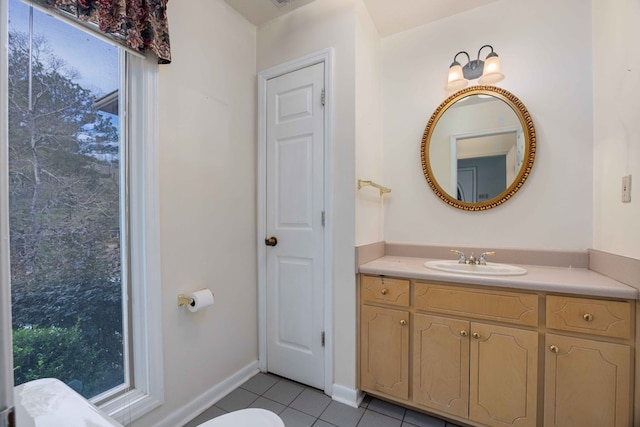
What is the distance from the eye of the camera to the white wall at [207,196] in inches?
59.6

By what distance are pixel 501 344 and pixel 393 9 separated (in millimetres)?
2106

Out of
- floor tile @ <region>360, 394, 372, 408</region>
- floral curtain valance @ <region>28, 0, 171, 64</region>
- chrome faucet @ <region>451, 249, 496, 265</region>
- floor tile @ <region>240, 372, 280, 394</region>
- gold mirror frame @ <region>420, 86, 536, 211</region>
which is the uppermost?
floral curtain valance @ <region>28, 0, 171, 64</region>

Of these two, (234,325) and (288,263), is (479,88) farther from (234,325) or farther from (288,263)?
(234,325)

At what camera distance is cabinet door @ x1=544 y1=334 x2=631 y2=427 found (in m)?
1.15

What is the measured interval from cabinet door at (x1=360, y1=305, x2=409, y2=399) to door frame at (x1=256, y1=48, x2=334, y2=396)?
9.0 inches

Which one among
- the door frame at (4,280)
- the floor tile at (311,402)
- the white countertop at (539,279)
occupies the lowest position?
the floor tile at (311,402)

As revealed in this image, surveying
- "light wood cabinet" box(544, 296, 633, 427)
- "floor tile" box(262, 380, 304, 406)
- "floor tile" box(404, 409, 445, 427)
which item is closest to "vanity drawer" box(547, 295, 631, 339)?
"light wood cabinet" box(544, 296, 633, 427)

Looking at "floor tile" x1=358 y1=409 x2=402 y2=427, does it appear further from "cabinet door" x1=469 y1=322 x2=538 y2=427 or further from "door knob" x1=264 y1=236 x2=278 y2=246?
"door knob" x1=264 y1=236 x2=278 y2=246

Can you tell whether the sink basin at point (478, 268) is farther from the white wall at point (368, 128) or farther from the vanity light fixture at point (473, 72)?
the vanity light fixture at point (473, 72)

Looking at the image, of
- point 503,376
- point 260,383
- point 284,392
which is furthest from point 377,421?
→ point 260,383

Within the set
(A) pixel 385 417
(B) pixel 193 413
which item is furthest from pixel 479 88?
(B) pixel 193 413

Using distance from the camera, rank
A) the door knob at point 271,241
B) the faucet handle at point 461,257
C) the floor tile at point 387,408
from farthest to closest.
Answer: the door knob at point 271,241 < the faucet handle at point 461,257 < the floor tile at point 387,408

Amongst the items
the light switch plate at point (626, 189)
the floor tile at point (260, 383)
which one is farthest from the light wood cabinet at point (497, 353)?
the floor tile at point (260, 383)

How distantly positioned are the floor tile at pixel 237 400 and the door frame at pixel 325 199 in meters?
0.26
